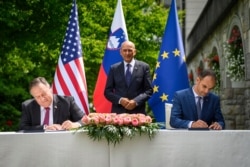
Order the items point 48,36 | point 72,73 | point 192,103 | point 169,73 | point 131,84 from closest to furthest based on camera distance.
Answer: point 192,103 < point 131,84 < point 169,73 < point 72,73 < point 48,36

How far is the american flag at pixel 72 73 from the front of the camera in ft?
25.3

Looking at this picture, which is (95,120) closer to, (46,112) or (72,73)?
(46,112)

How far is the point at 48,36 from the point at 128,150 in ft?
20.7

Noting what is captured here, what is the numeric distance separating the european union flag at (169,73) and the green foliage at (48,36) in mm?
2653

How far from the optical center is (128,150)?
3.76 m

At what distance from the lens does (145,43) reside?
1348 centimetres

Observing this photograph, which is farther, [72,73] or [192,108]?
[72,73]

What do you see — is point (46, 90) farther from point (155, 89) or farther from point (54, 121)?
point (155, 89)

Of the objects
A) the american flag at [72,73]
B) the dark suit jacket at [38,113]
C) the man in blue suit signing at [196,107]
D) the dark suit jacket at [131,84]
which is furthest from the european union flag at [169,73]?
the dark suit jacket at [38,113]

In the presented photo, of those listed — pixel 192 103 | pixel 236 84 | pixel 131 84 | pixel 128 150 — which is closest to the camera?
pixel 128 150

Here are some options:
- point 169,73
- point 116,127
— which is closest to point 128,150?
point 116,127

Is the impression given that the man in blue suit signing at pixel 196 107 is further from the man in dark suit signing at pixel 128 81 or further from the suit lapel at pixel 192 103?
the man in dark suit signing at pixel 128 81

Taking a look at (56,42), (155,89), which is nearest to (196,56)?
(56,42)

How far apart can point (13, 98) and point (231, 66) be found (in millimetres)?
5592
